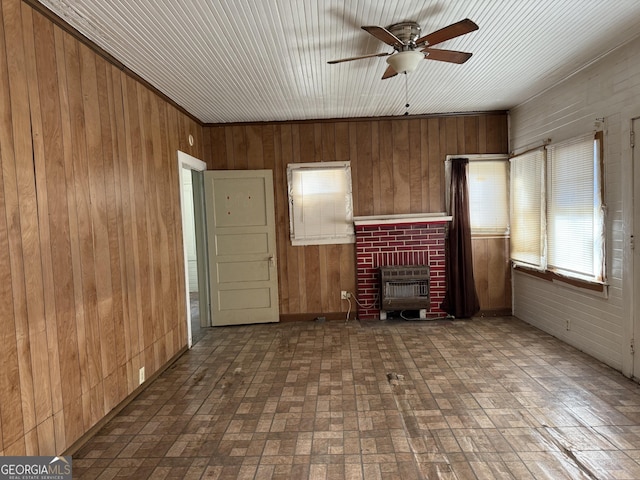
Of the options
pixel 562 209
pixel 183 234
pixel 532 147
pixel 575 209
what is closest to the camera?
pixel 575 209

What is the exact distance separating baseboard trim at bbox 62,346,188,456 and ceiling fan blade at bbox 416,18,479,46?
3.48 meters

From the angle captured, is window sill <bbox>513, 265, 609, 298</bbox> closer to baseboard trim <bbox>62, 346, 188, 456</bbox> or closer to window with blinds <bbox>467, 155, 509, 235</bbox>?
window with blinds <bbox>467, 155, 509, 235</bbox>

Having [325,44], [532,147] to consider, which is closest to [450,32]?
[325,44]

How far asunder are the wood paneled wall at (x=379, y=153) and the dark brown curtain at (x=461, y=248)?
0.69 ft

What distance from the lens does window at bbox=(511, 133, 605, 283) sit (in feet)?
11.9

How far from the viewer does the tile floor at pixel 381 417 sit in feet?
7.43

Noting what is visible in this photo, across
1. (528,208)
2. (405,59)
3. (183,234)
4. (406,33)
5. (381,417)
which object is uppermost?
(406,33)

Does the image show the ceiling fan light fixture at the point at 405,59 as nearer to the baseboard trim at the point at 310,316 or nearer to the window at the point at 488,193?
the window at the point at 488,193

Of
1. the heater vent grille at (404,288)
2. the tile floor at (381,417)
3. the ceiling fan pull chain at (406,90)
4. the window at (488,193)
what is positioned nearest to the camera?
the tile floor at (381,417)

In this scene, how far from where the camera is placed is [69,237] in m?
2.50

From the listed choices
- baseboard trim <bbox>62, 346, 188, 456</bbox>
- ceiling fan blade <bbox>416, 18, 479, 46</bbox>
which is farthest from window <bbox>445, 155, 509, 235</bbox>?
baseboard trim <bbox>62, 346, 188, 456</bbox>

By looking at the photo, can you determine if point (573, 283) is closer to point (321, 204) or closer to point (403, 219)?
point (403, 219)

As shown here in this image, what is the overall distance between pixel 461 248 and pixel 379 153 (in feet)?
5.66

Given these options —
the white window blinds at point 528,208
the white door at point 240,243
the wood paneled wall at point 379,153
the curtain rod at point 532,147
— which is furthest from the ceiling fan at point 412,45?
the white door at point 240,243
